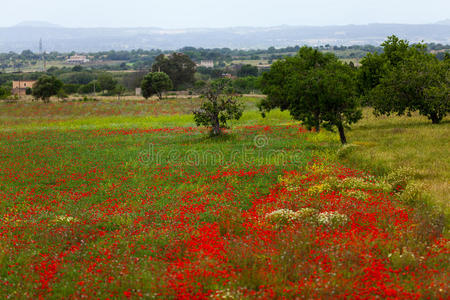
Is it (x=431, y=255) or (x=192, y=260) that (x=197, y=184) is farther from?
(x=431, y=255)

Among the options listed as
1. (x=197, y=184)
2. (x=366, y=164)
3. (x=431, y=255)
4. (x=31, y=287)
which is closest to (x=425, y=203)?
(x=431, y=255)

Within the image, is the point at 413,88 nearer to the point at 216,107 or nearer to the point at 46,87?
the point at 216,107

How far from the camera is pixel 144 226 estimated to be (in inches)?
594

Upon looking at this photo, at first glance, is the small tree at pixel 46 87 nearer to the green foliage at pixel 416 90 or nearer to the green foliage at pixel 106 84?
the green foliage at pixel 106 84

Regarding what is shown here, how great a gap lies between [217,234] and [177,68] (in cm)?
12816

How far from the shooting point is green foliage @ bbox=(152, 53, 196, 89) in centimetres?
13750

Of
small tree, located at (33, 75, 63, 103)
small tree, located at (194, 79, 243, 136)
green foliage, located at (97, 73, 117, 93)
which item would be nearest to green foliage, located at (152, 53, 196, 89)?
green foliage, located at (97, 73, 117, 93)

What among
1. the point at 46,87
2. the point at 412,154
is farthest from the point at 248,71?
the point at 412,154

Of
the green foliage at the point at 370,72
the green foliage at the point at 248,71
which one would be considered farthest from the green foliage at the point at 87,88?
the green foliage at the point at 370,72

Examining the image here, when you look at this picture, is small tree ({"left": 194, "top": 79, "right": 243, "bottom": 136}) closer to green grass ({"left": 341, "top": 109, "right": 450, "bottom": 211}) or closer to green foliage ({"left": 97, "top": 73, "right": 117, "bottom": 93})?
green grass ({"left": 341, "top": 109, "right": 450, "bottom": 211})

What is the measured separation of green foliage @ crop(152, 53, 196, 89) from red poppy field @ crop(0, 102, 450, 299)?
4464 inches

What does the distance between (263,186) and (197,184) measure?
321 centimetres

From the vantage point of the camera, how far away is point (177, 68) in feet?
453

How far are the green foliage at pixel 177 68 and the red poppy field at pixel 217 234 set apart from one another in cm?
11339
